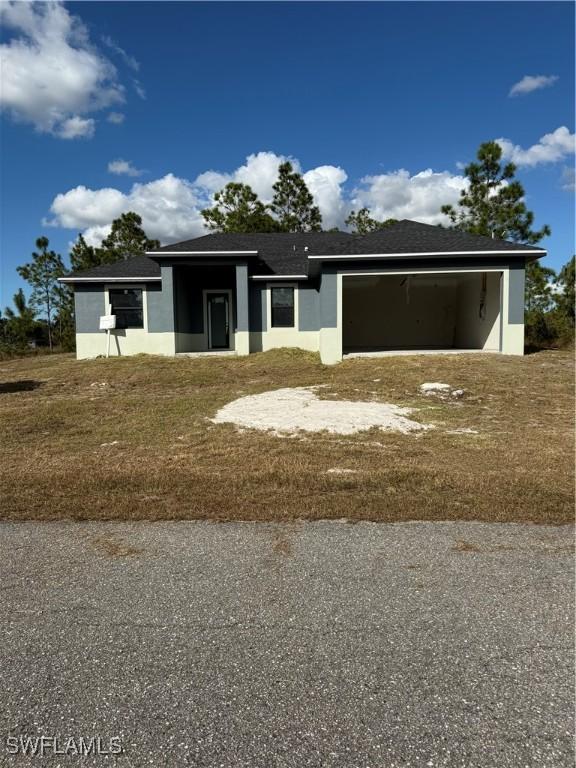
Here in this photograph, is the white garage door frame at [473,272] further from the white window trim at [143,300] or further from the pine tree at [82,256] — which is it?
the pine tree at [82,256]

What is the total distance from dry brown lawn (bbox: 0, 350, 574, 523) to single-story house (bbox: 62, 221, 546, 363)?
3800 millimetres

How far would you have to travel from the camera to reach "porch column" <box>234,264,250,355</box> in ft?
55.9

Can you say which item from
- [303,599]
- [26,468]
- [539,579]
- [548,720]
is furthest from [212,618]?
[26,468]

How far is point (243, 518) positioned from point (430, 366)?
32.8ft

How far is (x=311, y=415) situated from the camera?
8.57 metres

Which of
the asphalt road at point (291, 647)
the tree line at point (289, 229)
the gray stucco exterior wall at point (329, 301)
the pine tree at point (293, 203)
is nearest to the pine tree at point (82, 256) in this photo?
the tree line at point (289, 229)

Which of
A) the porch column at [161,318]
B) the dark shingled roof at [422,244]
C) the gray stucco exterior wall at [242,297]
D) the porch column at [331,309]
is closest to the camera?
the dark shingled roof at [422,244]

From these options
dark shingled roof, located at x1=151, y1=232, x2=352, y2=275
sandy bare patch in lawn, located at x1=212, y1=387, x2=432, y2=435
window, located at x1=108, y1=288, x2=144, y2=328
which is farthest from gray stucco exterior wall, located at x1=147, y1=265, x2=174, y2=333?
sandy bare patch in lawn, located at x1=212, y1=387, x2=432, y2=435

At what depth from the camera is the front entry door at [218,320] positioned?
19172mm

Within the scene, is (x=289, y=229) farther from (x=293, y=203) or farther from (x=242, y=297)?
(x=242, y=297)

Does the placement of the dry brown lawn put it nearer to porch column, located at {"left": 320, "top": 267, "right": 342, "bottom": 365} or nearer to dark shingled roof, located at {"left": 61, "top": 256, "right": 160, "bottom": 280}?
porch column, located at {"left": 320, "top": 267, "right": 342, "bottom": 365}

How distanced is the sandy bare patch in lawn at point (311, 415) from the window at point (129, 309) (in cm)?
924

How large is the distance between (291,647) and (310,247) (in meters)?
19.1

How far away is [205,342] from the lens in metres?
19.4
